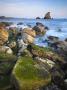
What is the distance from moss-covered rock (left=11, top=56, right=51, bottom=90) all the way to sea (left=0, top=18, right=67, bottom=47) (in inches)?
37.2

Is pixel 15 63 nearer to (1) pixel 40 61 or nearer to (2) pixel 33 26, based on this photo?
(1) pixel 40 61

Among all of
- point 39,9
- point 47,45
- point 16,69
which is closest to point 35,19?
point 39,9

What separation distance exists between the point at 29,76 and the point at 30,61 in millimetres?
502

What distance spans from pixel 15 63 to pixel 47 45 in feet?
2.98

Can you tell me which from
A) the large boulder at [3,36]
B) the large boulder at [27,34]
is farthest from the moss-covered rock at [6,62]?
the large boulder at [27,34]

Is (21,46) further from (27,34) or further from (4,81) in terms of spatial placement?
(4,81)

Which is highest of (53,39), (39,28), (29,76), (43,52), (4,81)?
(39,28)

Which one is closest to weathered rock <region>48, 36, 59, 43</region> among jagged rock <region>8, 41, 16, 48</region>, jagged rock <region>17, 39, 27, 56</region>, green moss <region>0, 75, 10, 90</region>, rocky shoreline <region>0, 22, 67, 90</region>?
rocky shoreline <region>0, 22, 67, 90</region>

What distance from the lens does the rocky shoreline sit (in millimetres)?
3786

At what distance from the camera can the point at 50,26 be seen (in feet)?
16.4

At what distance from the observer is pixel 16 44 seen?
5270 mm

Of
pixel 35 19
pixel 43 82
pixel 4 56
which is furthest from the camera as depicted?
pixel 35 19

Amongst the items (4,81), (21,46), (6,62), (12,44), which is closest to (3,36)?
(12,44)

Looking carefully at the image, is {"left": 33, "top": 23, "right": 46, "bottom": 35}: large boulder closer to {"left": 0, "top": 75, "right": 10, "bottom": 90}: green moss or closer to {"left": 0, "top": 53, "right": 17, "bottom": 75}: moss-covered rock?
{"left": 0, "top": 53, "right": 17, "bottom": 75}: moss-covered rock
